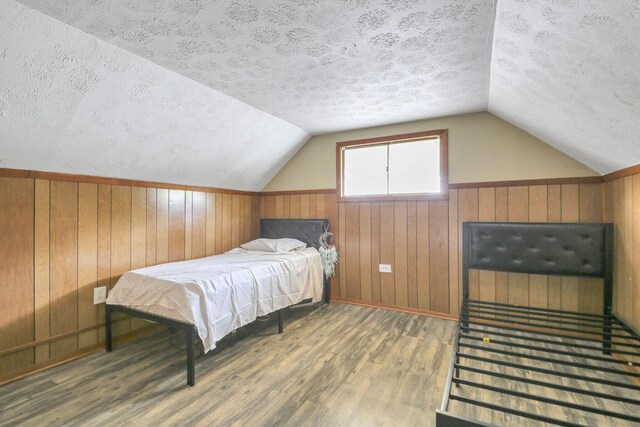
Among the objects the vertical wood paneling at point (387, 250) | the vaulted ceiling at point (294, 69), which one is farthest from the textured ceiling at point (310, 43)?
the vertical wood paneling at point (387, 250)

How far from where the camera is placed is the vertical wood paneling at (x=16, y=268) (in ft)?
6.70

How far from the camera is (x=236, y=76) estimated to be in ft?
7.16

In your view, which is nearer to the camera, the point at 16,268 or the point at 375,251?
the point at 16,268

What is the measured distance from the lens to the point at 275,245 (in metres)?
3.49

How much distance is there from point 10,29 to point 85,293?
1.89 meters

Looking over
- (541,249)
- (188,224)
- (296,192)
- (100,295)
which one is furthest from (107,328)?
(541,249)

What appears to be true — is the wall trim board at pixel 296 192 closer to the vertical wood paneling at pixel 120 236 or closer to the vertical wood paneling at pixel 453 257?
the vertical wood paneling at pixel 453 257

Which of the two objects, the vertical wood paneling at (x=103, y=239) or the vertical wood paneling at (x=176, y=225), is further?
the vertical wood paneling at (x=176, y=225)

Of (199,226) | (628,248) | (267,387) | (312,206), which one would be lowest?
(267,387)

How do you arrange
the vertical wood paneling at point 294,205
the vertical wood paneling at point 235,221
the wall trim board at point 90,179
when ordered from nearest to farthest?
the wall trim board at point 90,179 → the vertical wood paneling at point 235,221 → the vertical wood paneling at point 294,205

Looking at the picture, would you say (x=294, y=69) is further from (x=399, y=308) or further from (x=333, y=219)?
Answer: (x=399, y=308)

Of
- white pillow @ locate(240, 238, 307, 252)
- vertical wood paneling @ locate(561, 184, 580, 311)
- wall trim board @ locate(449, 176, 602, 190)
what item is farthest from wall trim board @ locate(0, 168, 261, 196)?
vertical wood paneling @ locate(561, 184, 580, 311)

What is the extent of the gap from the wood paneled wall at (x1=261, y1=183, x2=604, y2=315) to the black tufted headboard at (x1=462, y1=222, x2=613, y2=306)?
287mm

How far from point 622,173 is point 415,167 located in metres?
1.66
